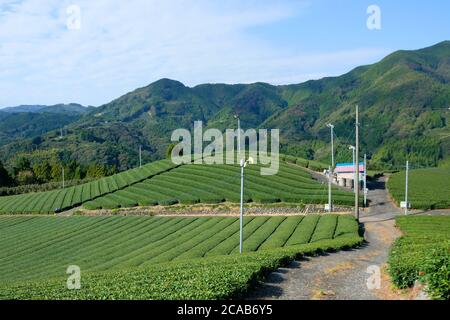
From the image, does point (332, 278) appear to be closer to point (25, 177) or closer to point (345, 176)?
point (345, 176)

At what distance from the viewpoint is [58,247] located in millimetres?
46156

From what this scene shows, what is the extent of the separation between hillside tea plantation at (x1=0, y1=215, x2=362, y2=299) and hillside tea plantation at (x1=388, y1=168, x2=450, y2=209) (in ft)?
38.2

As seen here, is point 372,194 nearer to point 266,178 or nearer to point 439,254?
point 266,178

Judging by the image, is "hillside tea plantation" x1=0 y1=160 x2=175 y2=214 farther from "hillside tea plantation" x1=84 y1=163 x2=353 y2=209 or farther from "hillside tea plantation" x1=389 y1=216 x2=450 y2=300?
"hillside tea plantation" x1=389 y1=216 x2=450 y2=300

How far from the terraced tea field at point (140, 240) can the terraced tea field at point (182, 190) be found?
25.7 feet

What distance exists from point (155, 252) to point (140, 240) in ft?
26.9

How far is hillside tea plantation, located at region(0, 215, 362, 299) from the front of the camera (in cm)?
1717

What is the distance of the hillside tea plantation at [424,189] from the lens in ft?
167

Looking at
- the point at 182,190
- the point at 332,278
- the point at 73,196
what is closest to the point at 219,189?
the point at 182,190

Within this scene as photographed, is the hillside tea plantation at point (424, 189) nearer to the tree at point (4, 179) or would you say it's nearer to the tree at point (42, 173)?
the tree at point (4, 179)

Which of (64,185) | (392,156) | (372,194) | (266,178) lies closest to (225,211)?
(266,178)

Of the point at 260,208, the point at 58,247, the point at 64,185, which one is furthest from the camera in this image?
the point at 64,185
